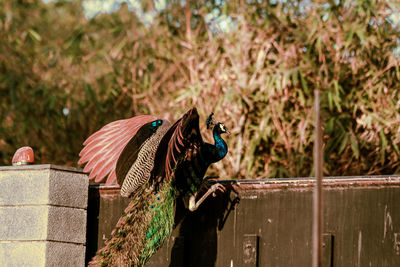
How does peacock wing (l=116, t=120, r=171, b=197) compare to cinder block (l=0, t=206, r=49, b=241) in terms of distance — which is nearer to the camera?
cinder block (l=0, t=206, r=49, b=241)

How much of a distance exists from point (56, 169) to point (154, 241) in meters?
0.99

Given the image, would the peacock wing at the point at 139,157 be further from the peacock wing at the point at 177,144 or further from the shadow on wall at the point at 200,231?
the shadow on wall at the point at 200,231

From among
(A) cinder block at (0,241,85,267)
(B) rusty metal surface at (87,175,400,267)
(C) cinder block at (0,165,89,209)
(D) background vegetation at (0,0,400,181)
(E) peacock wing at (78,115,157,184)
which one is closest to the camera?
(B) rusty metal surface at (87,175,400,267)

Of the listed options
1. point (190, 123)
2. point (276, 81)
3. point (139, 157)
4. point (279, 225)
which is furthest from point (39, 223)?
point (276, 81)

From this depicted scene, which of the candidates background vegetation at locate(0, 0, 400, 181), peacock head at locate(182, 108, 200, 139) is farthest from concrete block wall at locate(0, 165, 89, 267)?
background vegetation at locate(0, 0, 400, 181)

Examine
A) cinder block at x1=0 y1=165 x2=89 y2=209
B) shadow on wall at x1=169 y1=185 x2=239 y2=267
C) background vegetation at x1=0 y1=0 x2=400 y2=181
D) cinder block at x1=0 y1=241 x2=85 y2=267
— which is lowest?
cinder block at x1=0 y1=241 x2=85 y2=267

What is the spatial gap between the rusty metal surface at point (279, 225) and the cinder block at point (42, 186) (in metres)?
0.35

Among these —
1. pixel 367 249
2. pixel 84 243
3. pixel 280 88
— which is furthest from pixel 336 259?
pixel 280 88

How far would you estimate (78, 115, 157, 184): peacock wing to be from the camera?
Result: 670cm

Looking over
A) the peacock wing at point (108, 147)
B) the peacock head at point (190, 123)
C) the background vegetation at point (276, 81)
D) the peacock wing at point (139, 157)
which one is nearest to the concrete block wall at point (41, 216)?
the peacock wing at point (108, 147)

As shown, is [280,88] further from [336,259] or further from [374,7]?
[336,259]

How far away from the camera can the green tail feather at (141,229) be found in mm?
5887

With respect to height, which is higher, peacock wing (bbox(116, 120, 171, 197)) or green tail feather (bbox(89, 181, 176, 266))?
peacock wing (bbox(116, 120, 171, 197))

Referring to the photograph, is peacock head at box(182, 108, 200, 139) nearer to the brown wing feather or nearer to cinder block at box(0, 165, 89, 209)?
the brown wing feather
